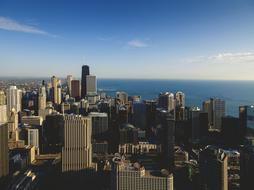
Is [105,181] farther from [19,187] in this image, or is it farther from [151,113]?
[151,113]

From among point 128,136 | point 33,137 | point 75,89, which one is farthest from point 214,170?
point 75,89

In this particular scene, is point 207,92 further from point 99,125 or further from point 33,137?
point 33,137

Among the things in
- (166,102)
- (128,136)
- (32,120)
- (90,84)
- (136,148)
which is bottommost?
(136,148)

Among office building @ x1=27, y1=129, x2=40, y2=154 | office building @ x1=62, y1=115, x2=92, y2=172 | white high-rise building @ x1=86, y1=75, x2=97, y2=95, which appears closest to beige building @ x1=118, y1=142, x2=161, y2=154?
office building @ x1=62, y1=115, x2=92, y2=172

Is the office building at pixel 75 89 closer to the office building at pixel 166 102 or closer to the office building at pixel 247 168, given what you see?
the office building at pixel 166 102

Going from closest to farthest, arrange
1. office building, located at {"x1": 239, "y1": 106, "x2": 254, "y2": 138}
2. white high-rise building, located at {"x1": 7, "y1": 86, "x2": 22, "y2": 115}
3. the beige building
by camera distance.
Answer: office building, located at {"x1": 239, "y1": 106, "x2": 254, "y2": 138} → the beige building → white high-rise building, located at {"x1": 7, "y1": 86, "x2": 22, "y2": 115}

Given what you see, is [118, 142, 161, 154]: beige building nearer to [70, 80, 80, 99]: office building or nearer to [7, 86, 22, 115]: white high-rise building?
[7, 86, 22, 115]: white high-rise building

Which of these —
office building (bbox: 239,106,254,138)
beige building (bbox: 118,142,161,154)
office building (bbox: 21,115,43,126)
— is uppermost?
office building (bbox: 239,106,254,138)

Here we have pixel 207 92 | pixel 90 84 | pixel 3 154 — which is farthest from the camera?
pixel 207 92
